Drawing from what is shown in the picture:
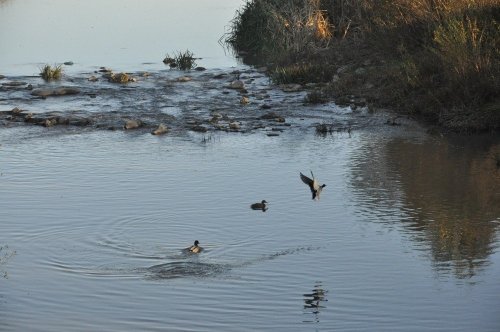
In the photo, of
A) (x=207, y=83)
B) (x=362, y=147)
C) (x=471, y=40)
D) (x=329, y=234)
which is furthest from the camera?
(x=207, y=83)

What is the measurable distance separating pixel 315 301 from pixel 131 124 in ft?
28.4

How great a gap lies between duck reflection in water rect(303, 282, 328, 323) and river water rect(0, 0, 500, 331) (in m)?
0.02

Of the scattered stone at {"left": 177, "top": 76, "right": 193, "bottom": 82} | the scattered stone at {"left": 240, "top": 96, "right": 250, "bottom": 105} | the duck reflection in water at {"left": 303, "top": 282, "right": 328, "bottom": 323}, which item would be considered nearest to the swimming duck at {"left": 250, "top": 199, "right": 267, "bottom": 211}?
the duck reflection in water at {"left": 303, "top": 282, "right": 328, "bottom": 323}

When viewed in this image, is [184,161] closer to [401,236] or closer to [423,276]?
[401,236]

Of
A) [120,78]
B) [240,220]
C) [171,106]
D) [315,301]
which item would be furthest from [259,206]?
[120,78]

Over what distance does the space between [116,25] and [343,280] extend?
23.9 m

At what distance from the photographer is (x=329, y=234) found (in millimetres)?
11250

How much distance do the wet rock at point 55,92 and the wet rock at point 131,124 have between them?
10.2 ft

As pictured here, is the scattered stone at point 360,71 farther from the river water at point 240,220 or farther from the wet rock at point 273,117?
the wet rock at point 273,117

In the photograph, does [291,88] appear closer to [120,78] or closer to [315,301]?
[120,78]

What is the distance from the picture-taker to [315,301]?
29.6ft

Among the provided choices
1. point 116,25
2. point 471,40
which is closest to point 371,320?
point 471,40

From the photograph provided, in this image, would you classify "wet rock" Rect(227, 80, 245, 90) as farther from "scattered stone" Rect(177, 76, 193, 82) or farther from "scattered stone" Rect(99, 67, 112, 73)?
"scattered stone" Rect(99, 67, 112, 73)

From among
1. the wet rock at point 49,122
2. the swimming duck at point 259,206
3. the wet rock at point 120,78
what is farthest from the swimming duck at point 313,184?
→ the wet rock at point 120,78
